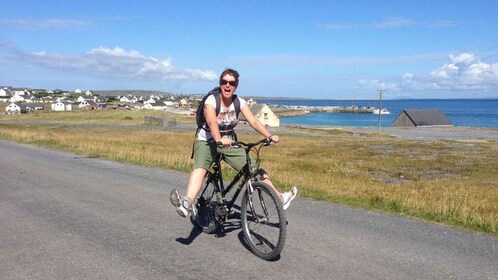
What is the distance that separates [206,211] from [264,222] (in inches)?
48.1

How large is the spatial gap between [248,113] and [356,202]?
3544 millimetres

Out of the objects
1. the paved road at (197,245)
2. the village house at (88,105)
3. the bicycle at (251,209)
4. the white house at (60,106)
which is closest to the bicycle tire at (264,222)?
the bicycle at (251,209)

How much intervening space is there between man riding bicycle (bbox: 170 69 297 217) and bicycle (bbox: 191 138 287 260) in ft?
0.39

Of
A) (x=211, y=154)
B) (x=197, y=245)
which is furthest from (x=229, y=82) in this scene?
(x=197, y=245)

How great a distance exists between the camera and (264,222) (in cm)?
527

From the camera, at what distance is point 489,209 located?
827 centimetres

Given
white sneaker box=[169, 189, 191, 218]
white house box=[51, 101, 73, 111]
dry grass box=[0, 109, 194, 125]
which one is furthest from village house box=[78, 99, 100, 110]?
white sneaker box=[169, 189, 191, 218]

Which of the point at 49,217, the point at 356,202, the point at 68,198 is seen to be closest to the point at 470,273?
the point at 356,202

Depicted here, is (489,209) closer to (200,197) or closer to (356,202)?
(356,202)

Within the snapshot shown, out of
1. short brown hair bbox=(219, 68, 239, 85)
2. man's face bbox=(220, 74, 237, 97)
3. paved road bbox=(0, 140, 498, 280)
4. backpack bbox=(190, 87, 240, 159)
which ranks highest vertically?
short brown hair bbox=(219, 68, 239, 85)

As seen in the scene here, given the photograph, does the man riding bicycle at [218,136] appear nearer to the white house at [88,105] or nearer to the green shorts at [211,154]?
the green shorts at [211,154]

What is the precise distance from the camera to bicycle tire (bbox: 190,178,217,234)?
6.06 meters

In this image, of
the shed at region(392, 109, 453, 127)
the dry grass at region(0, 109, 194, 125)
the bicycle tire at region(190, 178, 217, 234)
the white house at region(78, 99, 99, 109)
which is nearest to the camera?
the bicycle tire at region(190, 178, 217, 234)

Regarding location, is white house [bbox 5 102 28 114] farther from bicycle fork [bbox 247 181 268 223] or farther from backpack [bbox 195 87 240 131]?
bicycle fork [bbox 247 181 268 223]
